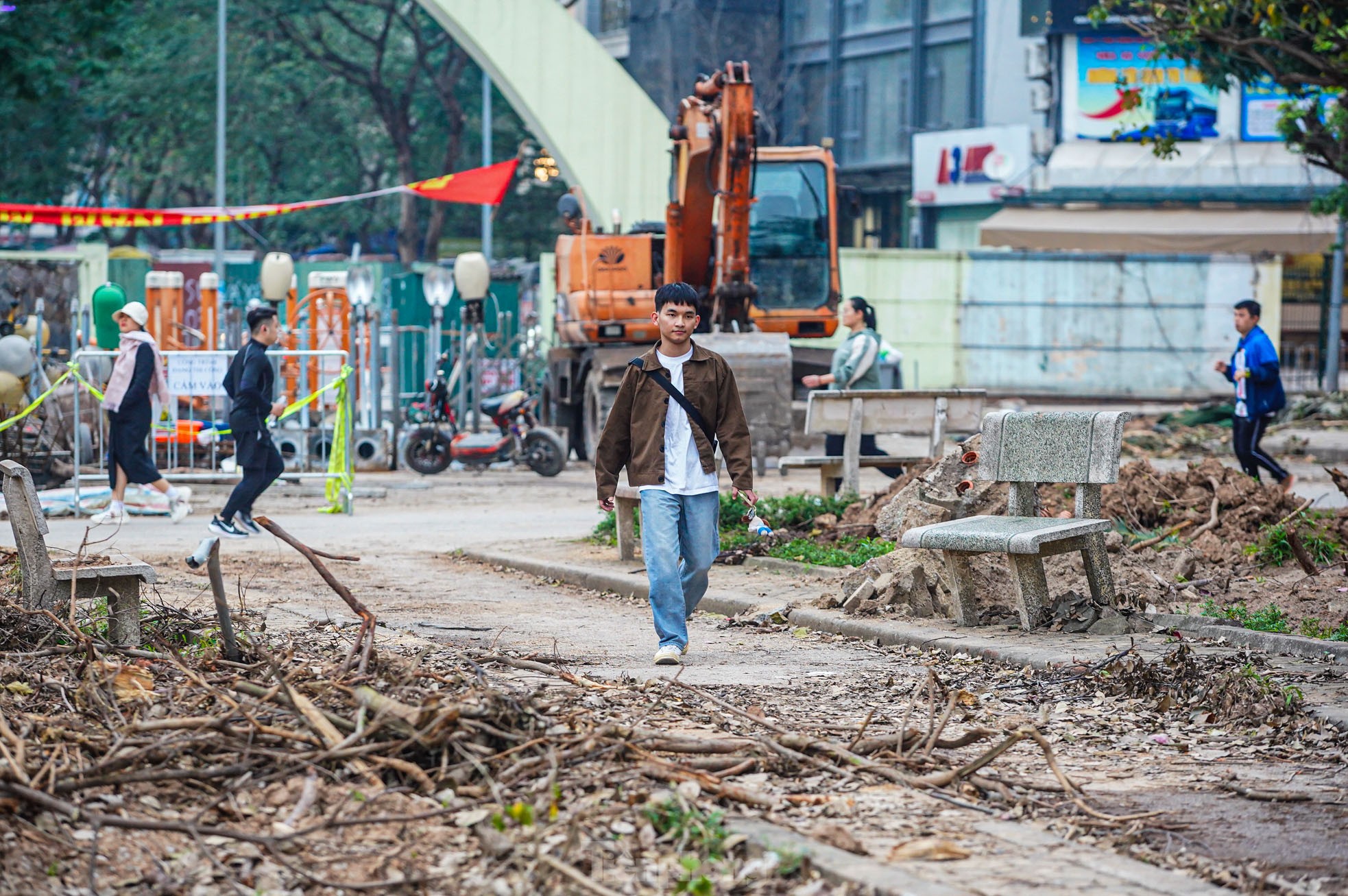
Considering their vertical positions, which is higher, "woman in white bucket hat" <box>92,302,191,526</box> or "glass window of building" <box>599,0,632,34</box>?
"glass window of building" <box>599,0,632,34</box>

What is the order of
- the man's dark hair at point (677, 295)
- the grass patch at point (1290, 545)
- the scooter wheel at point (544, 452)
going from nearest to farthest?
1. the man's dark hair at point (677, 295)
2. the grass patch at point (1290, 545)
3. the scooter wheel at point (544, 452)

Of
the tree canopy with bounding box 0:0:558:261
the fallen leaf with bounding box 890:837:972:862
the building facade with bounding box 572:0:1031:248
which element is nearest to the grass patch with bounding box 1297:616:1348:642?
the fallen leaf with bounding box 890:837:972:862

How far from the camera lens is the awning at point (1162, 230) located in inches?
1302

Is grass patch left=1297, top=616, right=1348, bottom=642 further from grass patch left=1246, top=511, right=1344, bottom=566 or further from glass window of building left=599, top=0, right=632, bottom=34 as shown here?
glass window of building left=599, top=0, right=632, bottom=34

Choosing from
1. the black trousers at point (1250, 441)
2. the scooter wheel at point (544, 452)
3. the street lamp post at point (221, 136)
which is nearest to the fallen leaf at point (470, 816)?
the black trousers at point (1250, 441)

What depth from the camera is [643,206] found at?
1272 inches

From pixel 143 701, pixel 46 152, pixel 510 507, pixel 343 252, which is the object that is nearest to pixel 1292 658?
pixel 143 701

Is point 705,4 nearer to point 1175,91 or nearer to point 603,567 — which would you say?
point 1175,91

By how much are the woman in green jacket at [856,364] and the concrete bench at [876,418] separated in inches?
56.7

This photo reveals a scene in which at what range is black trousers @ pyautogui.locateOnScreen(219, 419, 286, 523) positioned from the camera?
1345cm

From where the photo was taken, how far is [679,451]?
26.2 feet

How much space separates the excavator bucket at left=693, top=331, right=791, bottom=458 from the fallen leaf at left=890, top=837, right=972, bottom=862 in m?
13.3

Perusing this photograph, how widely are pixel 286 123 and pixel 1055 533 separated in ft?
135

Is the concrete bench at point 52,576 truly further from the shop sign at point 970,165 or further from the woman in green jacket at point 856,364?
the shop sign at point 970,165
